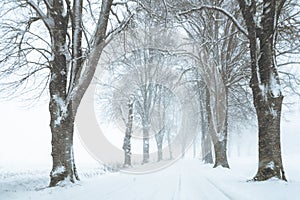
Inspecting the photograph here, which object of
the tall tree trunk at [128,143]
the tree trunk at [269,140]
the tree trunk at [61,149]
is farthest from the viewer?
the tall tree trunk at [128,143]

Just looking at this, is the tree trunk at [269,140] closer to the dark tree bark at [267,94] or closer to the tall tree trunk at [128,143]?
the dark tree bark at [267,94]

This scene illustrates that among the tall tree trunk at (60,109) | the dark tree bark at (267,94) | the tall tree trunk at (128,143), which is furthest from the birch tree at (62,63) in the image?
the tall tree trunk at (128,143)

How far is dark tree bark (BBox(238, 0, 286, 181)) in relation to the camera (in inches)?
311

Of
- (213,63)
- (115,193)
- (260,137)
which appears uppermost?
(213,63)

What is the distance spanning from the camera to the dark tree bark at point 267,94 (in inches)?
311

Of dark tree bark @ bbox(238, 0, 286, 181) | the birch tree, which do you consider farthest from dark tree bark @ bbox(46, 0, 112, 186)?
dark tree bark @ bbox(238, 0, 286, 181)

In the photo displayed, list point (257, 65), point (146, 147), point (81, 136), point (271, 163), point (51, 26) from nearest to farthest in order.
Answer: point (271, 163) → point (257, 65) → point (51, 26) → point (81, 136) → point (146, 147)

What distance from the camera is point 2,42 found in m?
9.97

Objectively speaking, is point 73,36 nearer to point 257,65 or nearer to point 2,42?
point 2,42

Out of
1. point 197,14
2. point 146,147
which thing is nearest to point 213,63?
point 197,14

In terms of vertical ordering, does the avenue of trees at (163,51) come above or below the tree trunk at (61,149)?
above

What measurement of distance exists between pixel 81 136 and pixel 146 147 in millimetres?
9159

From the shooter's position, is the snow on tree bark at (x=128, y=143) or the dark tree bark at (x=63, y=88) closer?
the dark tree bark at (x=63, y=88)

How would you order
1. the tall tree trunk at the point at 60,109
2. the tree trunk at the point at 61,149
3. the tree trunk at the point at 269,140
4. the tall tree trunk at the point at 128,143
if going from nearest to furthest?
1. the tree trunk at the point at 269,140
2. the tree trunk at the point at 61,149
3. the tall tree trunk at the point at 60,109
4. the tall tree trunk at the point at 128,143
